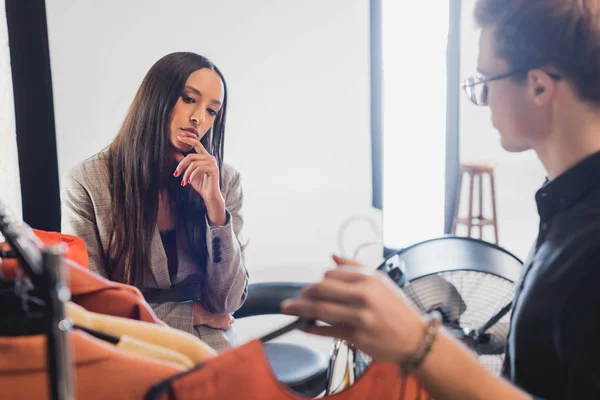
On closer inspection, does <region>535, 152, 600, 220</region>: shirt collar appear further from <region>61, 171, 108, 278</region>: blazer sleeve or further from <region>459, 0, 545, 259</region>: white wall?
<region>459, 0, 545, 259</region>: white wall

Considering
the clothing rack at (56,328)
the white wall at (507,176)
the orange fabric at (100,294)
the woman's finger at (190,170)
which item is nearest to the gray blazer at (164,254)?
the woman's finger at (190,170)

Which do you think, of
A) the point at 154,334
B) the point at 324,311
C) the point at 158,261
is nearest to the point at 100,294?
the point at 154,334

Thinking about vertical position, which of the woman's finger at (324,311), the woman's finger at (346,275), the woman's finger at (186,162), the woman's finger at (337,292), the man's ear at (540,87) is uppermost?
the man's ear at (540,87)

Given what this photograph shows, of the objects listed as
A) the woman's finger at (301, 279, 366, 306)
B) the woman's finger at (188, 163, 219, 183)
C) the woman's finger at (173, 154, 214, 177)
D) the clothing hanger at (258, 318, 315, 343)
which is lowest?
the clothing hanger at (258, 318, 315, 343)

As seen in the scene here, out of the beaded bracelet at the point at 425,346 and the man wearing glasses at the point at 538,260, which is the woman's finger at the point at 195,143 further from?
the beaded bracelet at the point at 425,346

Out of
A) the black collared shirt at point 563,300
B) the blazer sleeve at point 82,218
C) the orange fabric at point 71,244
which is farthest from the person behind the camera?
the blazer sleeve at point 82,218

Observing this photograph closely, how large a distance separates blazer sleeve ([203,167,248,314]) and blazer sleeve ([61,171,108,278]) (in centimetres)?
29

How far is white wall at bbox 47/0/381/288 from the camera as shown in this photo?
4.79 feet

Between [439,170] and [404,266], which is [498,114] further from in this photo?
[439,170]

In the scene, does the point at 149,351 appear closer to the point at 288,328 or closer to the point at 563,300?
the point at 288,328

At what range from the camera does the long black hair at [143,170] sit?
138cm

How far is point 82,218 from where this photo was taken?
4.50ft

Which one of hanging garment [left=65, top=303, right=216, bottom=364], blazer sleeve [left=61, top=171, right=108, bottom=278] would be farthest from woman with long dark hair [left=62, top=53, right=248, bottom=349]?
hanging garment [left=65, top=303, right=216, bottom=364]

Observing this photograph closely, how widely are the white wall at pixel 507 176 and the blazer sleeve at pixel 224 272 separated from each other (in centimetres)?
175
